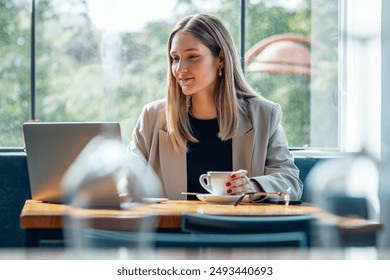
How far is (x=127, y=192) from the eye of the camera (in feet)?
4.19

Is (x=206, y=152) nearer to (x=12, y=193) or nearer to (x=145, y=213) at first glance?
(x=12, y=193)

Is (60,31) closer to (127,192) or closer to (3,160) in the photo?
(3,160)

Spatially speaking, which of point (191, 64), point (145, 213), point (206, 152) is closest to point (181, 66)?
point (191, 64)

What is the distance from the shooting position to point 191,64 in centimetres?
215

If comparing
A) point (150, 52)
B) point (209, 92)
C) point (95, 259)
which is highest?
point (150, 52)

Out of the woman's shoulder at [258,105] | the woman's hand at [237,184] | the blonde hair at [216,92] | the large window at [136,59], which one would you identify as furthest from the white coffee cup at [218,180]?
the large window at [136,59]

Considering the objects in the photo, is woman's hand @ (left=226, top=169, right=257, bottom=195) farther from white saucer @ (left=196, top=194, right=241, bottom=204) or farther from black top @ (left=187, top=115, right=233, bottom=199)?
black top @ (left=187, top=115, right=233, bottom=199)

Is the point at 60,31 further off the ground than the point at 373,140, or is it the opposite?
the point at 60,31

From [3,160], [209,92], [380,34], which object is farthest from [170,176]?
[380,34]

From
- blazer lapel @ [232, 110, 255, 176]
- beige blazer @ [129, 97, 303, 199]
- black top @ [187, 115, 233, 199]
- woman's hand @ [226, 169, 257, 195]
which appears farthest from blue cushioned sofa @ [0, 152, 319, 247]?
woman's hand @ [226, 169, 257, 195]

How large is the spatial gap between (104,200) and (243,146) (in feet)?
2.81

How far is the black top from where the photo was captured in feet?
7.13

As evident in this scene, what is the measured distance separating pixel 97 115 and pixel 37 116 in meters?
0.26

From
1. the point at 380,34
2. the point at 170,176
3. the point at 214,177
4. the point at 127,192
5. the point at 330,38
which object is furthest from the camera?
the point at 330,38
